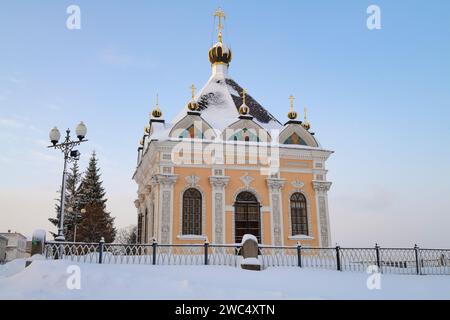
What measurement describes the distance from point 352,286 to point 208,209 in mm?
10355

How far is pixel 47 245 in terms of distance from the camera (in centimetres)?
1384

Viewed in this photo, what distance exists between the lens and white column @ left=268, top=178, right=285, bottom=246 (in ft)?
70.8

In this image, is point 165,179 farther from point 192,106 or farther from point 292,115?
point 292,115

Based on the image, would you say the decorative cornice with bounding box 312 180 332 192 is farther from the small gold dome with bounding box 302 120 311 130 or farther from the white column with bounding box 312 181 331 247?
the small gold dome with bounding box 302 120 311 130

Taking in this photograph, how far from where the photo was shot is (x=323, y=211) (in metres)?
22.8

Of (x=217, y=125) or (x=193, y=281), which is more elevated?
(x=217, y=125)

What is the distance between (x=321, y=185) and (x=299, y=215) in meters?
2.20

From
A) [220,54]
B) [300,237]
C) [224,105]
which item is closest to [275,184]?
[300,237]

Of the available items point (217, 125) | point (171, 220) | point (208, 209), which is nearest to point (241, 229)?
point (208, 209)

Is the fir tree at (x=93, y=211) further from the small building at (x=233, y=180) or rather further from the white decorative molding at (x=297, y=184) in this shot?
the white decorative molding at (x=297, y=184)

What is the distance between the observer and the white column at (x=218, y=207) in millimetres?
20859
